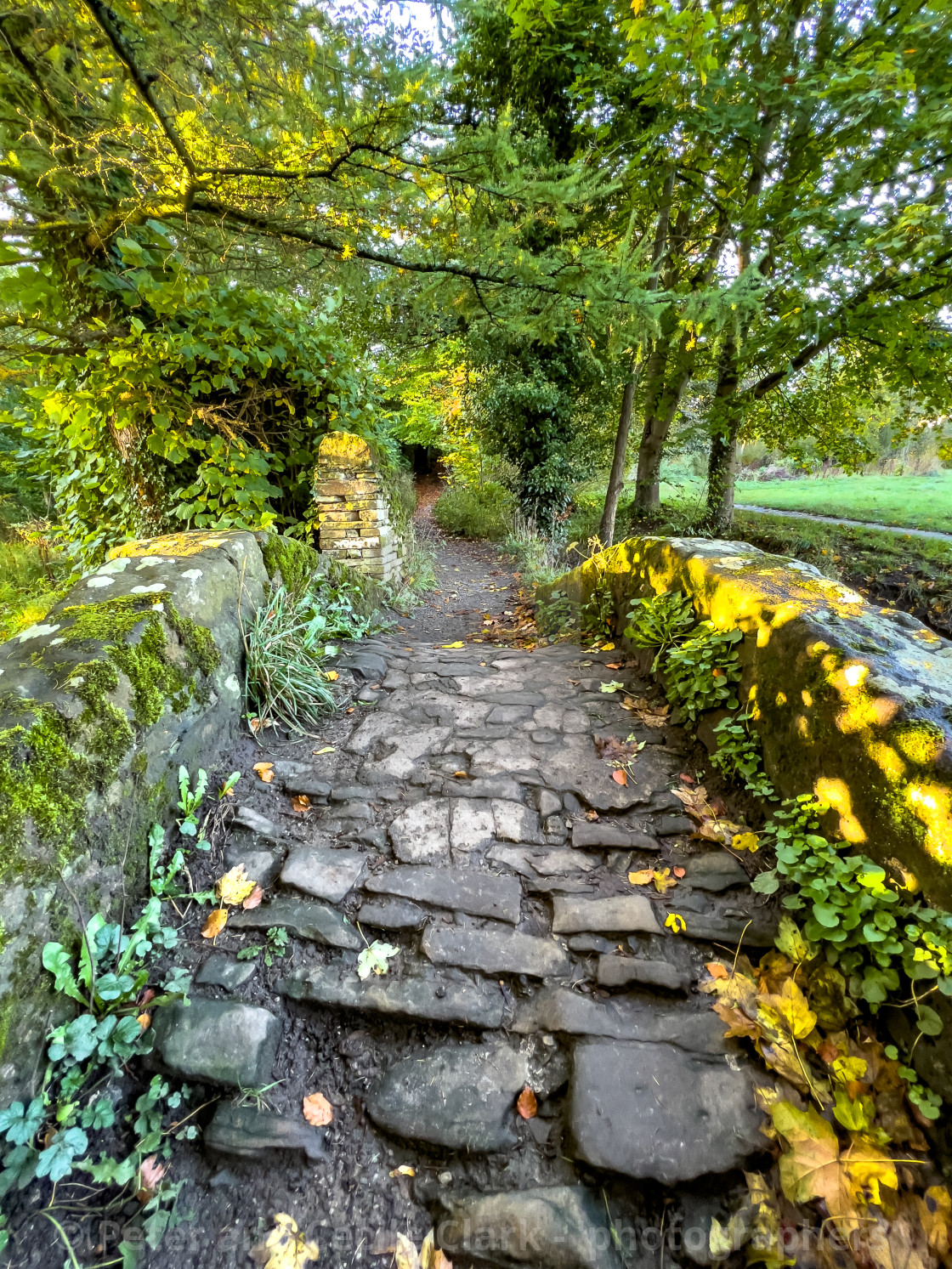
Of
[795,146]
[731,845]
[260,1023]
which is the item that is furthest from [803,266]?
[260,1023]

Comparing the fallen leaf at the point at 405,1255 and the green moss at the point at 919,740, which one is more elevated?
the green moss at the point at 919,740

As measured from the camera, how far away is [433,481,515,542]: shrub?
1159cm

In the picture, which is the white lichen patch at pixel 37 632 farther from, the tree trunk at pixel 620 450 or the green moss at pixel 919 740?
the tree trunk at pixel 620 450

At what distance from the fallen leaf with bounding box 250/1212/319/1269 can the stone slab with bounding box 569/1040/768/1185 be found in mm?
599

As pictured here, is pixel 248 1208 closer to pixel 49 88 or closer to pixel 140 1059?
pixel 140 1059

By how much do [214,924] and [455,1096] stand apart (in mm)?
870

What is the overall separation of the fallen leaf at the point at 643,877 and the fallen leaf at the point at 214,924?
1.35 meters

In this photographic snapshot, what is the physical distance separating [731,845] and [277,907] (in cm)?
158

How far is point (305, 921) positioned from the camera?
1.64 metres

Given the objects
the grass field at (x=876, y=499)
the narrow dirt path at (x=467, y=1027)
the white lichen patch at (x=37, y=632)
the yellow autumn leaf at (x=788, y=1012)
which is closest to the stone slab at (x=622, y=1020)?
the narrow dirt path at (x=467, y=1027)

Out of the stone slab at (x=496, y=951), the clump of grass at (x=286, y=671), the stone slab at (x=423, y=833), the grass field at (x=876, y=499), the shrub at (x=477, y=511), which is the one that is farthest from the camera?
the shrub at (x=477, y=511)

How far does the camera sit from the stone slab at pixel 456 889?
5.62 feet

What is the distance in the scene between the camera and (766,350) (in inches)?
245

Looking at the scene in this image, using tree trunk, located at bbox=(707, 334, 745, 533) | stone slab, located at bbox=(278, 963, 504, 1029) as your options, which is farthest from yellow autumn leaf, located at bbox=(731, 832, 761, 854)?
tree trunk, located at bbox=(707, 334, 745, 533)
